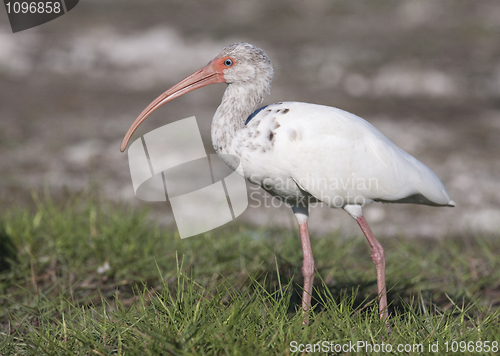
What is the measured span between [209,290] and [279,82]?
9.76 metres

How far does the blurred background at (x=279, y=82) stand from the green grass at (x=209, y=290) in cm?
113

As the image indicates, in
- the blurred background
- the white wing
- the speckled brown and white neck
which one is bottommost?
the blurred background

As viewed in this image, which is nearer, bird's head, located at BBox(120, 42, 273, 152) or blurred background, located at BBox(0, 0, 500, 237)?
bird's head, located at BBox(120, 42, 273, 152)

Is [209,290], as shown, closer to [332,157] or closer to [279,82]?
[332,157]

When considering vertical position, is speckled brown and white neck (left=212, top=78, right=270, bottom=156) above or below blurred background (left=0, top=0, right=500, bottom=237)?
above

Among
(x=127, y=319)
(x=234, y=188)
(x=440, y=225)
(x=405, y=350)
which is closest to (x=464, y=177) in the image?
(x=440, y=225)

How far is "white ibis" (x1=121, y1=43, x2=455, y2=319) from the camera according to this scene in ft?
10.6

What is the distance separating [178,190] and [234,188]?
3.04ft

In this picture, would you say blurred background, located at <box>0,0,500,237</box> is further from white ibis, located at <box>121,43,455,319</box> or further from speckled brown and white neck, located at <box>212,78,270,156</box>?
speckled brown and white neck, located at <box>212,78,270,156</box>

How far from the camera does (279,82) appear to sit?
12156 millimetres

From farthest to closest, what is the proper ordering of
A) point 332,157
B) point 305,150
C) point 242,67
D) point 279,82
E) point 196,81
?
point 279,82, point 196,81, point 242,67, point 332,157, point 305,150

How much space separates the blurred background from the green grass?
1.13 m

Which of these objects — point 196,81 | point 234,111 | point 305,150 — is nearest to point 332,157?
point 305,150

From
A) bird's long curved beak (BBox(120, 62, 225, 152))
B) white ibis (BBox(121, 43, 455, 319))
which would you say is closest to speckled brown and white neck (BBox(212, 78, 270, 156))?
white ibis (BBox(121, 43, 455, 319))
